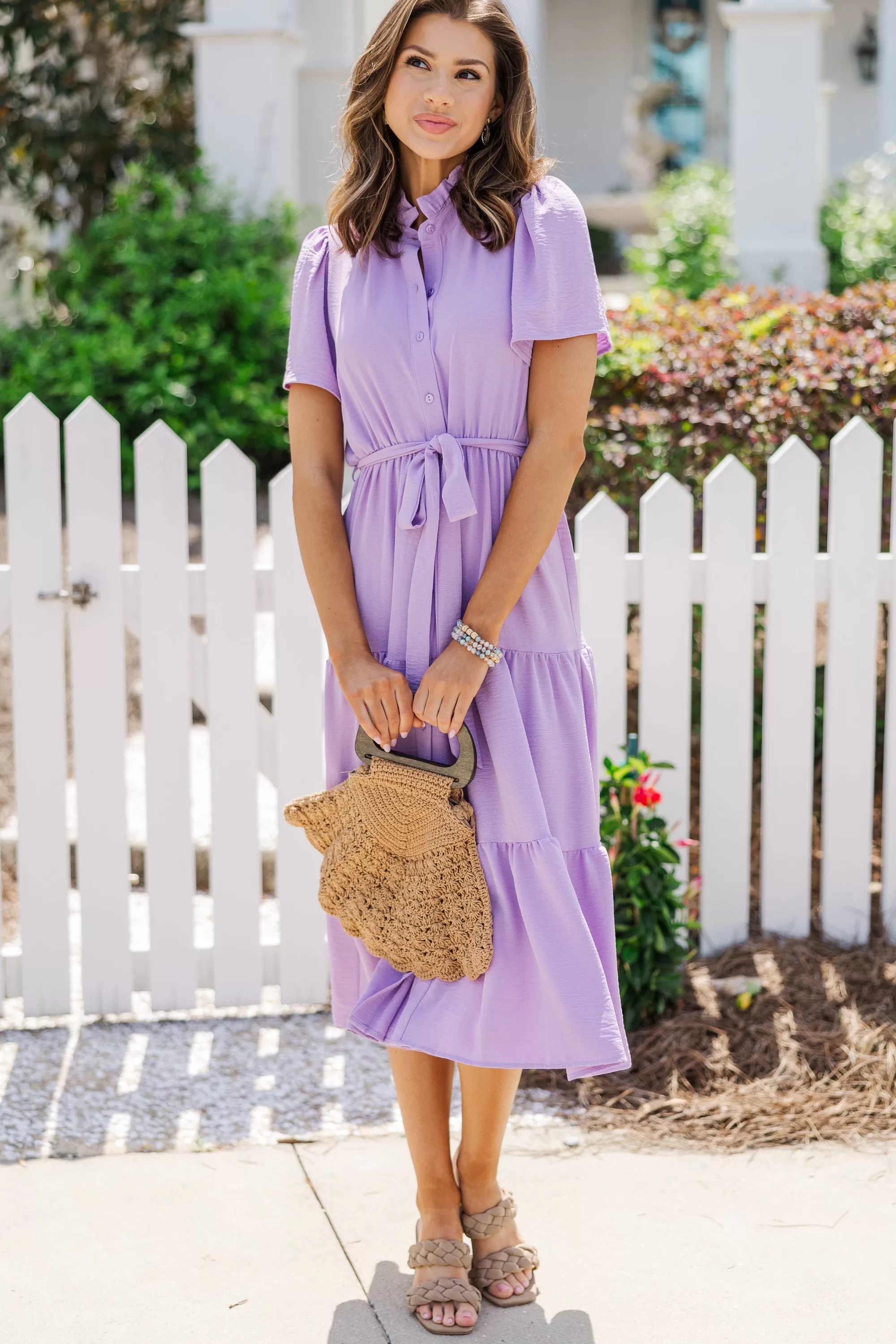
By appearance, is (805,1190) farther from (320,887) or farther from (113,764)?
(113,764)

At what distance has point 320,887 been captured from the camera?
2084 mm

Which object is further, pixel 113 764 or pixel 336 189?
pixel 113 764

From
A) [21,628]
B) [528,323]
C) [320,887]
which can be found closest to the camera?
[528,323]

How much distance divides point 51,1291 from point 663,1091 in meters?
1.25

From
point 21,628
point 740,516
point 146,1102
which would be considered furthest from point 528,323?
point 146,1102

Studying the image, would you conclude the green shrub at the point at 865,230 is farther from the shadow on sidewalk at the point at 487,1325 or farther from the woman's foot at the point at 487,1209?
the shadow on sidewalk at the point at 487,1325

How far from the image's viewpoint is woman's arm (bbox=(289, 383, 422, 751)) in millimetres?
1962

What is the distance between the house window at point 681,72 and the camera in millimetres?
13672

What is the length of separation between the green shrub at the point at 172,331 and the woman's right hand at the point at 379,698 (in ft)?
11.0

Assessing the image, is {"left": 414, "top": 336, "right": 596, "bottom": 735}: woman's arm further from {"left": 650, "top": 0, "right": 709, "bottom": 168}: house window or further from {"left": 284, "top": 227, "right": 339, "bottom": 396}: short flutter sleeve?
{"left": 650, "top": 0, "right": 709, "bottom": 168}: house window

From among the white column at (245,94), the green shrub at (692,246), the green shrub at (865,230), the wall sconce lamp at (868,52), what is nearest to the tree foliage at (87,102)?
the white column at (245,94)

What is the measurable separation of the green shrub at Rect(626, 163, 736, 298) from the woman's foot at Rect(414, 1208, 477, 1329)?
195 inches

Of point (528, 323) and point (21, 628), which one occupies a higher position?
point (528, 323)

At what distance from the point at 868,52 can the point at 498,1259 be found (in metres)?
13.3
